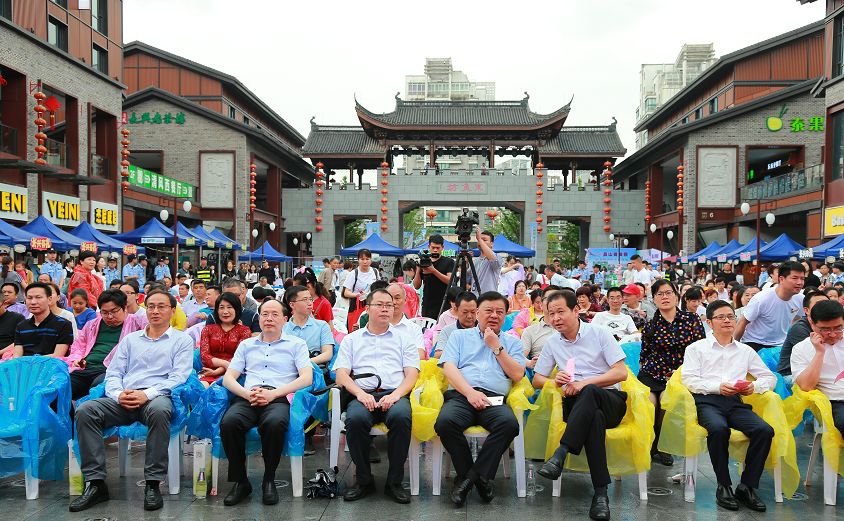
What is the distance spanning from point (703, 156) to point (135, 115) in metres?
22.6

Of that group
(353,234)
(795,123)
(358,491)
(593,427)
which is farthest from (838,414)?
(353,234)

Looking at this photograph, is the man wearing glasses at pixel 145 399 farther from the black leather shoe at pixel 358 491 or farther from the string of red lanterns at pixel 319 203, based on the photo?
the string of red lanterns at pixel 319 203

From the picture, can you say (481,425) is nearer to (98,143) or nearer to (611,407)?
(611,407)

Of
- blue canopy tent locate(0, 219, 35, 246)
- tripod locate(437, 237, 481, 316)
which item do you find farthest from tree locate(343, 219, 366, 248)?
tripod locate(437, 237, 481, 316)

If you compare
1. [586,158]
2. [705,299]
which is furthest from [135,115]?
[705,299]

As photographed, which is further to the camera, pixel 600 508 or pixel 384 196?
pixel 384 196

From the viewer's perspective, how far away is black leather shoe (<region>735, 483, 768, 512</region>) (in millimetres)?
4039

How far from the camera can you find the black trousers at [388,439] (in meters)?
4.30

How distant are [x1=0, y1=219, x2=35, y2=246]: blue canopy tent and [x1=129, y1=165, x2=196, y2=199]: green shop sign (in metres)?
7.70

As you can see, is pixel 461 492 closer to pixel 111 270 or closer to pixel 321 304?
pixel 321 304

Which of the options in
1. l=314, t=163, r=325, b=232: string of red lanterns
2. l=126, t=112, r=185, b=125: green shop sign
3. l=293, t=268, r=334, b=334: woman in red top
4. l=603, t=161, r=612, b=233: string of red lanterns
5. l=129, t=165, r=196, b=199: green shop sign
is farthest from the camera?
l=314, t=163, r=325, b=232: string of red lanterns

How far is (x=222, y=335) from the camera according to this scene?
5227 mm

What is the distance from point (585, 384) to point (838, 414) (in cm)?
159

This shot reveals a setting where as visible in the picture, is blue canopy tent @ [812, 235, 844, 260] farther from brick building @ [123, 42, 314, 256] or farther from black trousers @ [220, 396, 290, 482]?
brick building @ [123, 42, 314, 256]
